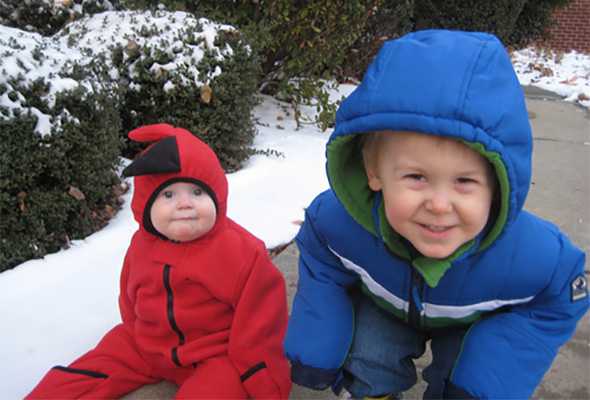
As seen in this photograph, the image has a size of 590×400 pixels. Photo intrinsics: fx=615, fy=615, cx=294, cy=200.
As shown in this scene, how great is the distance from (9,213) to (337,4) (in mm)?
2869

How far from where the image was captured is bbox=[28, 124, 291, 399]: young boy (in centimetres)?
193

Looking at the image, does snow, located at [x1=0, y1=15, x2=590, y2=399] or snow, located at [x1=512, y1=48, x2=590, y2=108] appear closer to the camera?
snow, located at [x1=0, y1=15, x2=590, y2=399]

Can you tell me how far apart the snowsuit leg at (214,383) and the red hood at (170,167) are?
1.43 feet

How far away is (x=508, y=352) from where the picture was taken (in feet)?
5.22

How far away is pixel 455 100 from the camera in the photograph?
128cm

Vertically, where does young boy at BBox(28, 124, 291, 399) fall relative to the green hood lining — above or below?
below

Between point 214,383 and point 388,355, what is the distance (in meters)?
0.55

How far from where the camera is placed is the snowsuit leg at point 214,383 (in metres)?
1.92

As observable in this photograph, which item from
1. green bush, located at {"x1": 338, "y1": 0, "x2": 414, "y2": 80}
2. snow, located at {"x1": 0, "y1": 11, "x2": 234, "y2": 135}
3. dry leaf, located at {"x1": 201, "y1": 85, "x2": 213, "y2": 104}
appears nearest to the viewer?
snow, located at {"x1": 0, "y1": 11, "x2": 234, "y2": 135}

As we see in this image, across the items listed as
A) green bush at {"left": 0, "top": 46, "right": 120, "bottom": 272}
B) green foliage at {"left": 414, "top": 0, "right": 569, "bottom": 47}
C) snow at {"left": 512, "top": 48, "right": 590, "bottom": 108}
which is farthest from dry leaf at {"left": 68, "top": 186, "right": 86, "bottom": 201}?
green foliage at {"left": 414, "top": 0, "right": 569, "bottom": 47}

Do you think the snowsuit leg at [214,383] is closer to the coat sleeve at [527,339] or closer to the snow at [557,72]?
the coat sleeve at [527,339]

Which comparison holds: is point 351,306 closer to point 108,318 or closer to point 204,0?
point 108,318

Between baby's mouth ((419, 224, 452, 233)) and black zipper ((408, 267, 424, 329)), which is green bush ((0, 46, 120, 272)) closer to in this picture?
black zipper ((408, 267, 424, 329))

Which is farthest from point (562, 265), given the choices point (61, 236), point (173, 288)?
point (61, 236)
